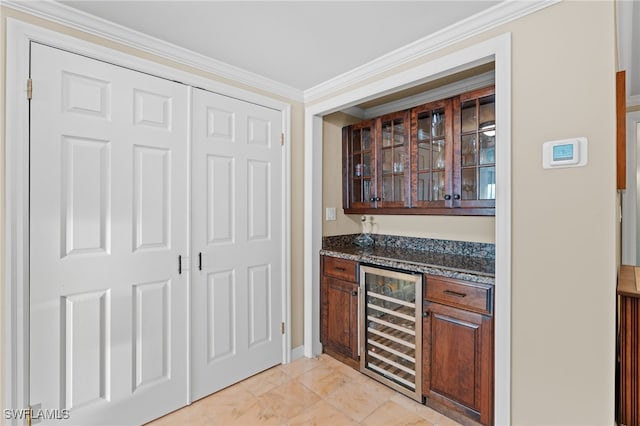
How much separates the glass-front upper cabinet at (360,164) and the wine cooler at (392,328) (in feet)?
2.48

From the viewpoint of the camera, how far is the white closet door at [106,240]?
159 cm

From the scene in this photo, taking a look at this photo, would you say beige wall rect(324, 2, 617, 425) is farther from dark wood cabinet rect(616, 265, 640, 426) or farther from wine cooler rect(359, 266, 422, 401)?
wine cooler rect(359, 266, 422, 401)

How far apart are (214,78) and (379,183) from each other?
59.9 inches

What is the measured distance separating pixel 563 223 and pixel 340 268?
5.06 feet

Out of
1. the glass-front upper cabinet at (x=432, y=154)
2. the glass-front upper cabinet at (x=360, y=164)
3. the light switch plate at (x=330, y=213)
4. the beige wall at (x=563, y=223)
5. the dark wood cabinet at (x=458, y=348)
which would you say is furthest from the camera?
the light switch plate at (x=330, y=213)

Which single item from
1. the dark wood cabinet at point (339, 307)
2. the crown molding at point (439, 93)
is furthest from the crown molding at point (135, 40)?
the dark wood cabinet at point (339, 307)

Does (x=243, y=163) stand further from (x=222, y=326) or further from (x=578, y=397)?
(x=578, y=397)

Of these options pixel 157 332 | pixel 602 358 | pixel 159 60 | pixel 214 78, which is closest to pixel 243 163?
pixel 214 78

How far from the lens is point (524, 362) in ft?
5.21

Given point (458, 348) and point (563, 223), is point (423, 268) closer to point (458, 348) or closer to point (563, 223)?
point (458, 348)

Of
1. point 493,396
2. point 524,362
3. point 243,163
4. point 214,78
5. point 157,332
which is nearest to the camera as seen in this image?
point 524,362

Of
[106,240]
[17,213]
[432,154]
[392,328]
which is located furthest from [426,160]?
[17,213]

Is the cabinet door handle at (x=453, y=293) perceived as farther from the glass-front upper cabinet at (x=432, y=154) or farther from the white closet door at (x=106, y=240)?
the white closet door at (x=106, y=240)

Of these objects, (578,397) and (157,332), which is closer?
(578,397)
